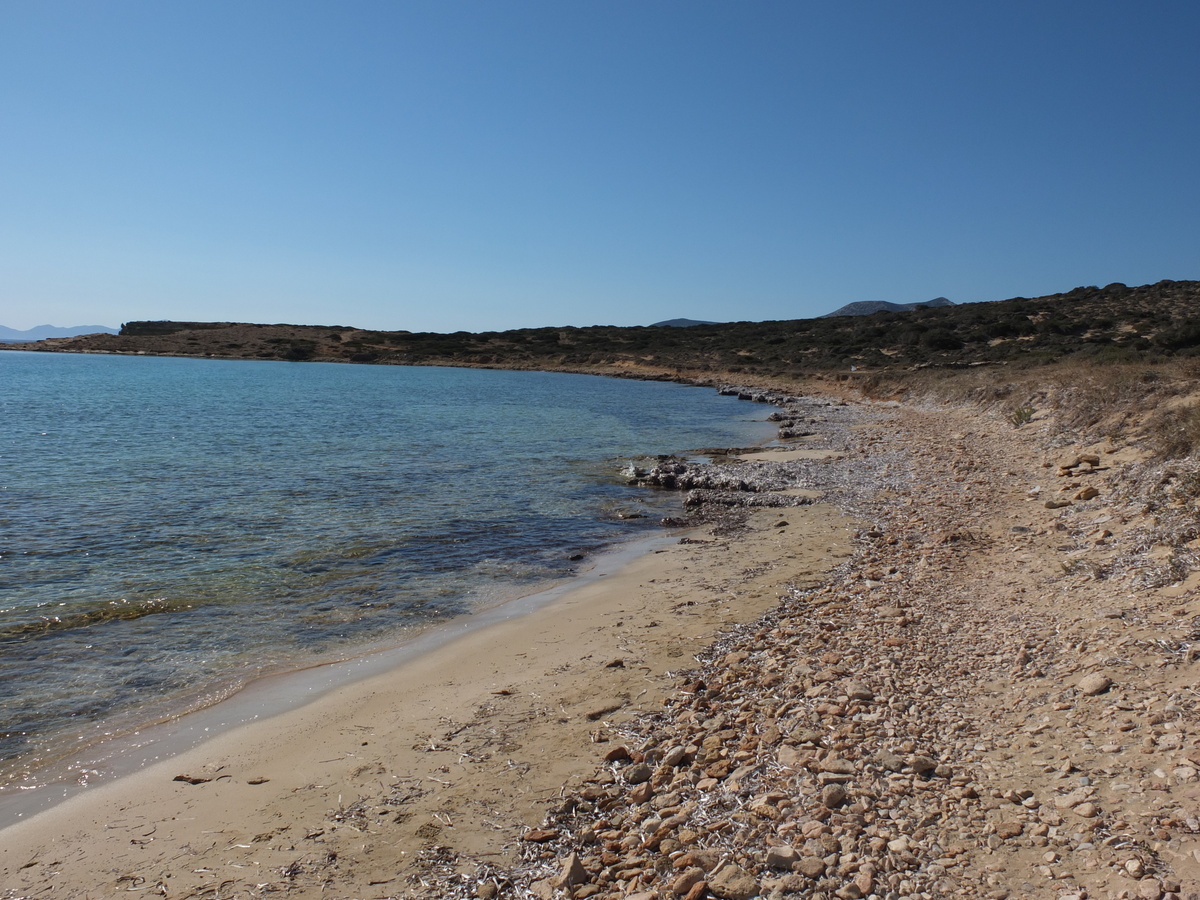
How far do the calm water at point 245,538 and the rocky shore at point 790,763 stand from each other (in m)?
2.05

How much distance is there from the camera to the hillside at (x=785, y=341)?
47.5 meters

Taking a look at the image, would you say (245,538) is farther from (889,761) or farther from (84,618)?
(889,761)

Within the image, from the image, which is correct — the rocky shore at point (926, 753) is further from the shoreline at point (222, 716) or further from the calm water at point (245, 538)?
the calm water at point (245, 538)

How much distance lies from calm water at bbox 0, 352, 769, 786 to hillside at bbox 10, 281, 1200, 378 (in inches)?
936

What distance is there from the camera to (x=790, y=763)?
4836 millimetres

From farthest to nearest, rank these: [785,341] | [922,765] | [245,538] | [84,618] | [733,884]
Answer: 1. [785,341]
2. [245,538]
3. [84,618]
4. [922,765]
5. [733,884]

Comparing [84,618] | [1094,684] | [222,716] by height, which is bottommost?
[222,716]

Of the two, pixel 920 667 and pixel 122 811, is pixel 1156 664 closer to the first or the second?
pixel 920 667

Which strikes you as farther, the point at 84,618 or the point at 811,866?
the point at 84,618

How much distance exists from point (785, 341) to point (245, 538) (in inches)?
2928

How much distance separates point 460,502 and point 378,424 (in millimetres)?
17715

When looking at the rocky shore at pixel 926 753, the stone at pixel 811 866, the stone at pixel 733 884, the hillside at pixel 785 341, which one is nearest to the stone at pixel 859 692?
the rocky shore at pixel 926 753

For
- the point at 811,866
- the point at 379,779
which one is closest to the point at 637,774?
the point at 811,866

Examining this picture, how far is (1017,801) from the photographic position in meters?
4.07
